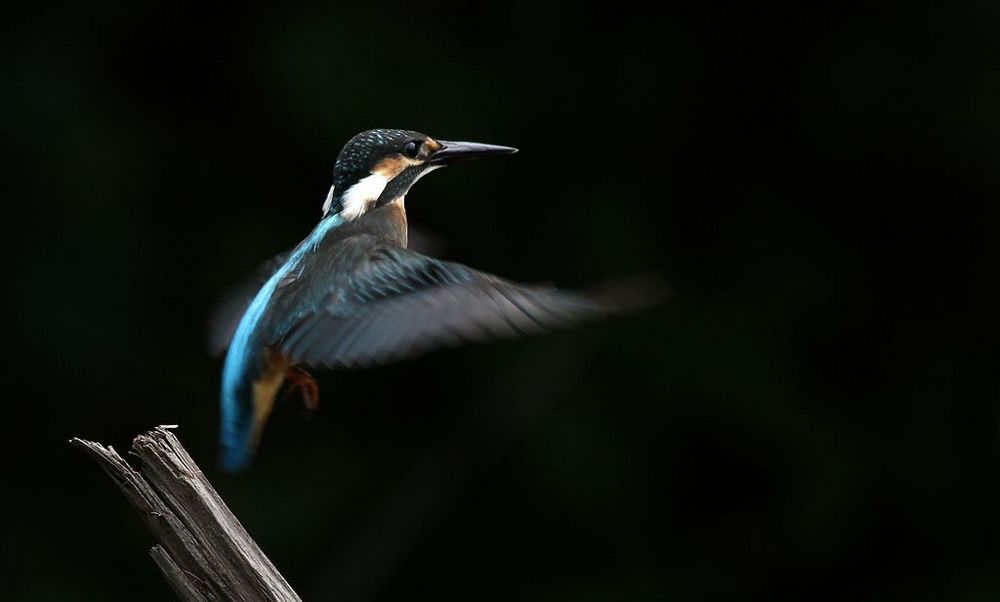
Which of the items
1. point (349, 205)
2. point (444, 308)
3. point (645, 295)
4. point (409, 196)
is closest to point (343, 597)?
point (409, 196)

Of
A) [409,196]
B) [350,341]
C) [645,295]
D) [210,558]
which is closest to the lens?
[210,558]

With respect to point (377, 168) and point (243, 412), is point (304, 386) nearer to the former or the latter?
point (243, 412)

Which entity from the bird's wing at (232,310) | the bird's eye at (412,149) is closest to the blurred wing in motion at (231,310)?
the bird's wing at (232,310)

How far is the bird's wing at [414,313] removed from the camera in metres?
1.74

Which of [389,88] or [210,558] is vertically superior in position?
[389,88]

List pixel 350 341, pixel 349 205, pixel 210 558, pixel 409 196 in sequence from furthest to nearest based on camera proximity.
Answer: pixel 409 196
pixel 349 205
pixel 350 341
pixel 210 558

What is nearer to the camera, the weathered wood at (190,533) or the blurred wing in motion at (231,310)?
the weathered wood at (190,533)

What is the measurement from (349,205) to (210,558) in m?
0.75

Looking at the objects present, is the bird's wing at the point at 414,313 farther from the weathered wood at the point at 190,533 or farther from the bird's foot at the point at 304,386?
the weathered wood at the point at 190,533

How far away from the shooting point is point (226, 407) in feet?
6.03

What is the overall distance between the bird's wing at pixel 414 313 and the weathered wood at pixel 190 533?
30 cm

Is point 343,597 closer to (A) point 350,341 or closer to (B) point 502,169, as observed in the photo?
(B) point 502,169

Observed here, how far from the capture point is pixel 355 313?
1843 millimetres

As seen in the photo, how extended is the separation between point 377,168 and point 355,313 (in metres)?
0.37
